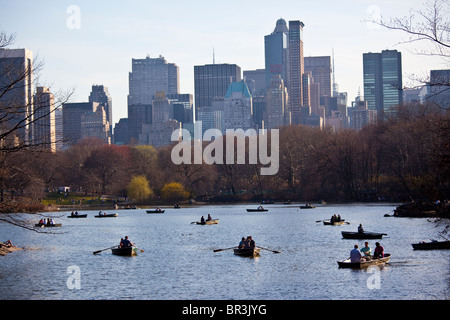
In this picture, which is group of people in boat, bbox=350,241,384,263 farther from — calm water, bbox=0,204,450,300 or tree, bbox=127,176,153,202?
tree, bbox=127,176,153,202

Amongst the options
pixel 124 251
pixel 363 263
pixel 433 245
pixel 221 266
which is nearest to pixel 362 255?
pixel 363 263

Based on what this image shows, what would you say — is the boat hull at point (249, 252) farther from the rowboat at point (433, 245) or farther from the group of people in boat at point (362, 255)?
the rowboat at point (433, 245)

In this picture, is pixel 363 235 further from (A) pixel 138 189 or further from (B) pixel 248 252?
(A) pixel 138 189

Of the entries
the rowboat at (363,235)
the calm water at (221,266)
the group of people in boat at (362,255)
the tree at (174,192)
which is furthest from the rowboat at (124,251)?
the tree at (174,192)

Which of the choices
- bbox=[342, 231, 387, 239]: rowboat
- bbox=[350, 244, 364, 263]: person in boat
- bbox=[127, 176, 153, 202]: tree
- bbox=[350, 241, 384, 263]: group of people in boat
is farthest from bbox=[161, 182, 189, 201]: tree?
bbox=[350, 244, 364, 263]: person in boat

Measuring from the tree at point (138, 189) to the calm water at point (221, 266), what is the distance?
45.8 metres

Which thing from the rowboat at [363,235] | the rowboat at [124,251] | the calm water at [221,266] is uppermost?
the rowboat at [363,235]

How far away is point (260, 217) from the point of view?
89.8 meters

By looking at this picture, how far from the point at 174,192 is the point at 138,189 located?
21.0 ft

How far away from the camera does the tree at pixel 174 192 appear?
4843 inches

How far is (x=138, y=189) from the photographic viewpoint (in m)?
122

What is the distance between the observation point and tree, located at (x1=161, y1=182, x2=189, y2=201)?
123 m
